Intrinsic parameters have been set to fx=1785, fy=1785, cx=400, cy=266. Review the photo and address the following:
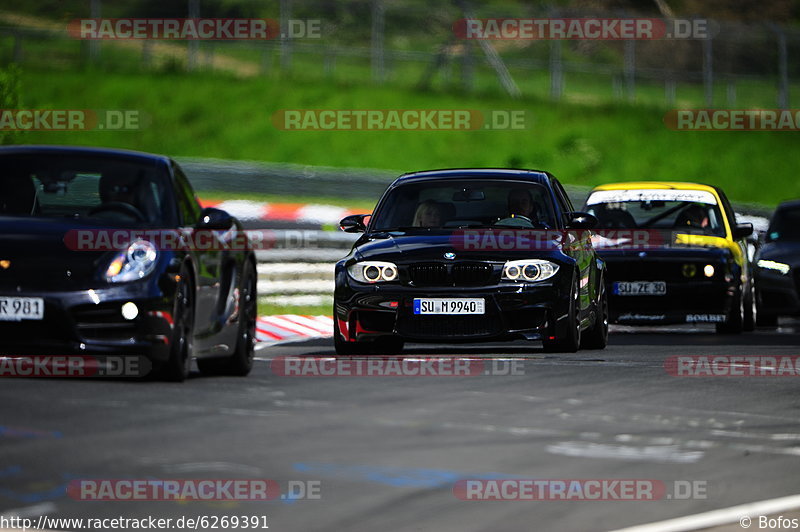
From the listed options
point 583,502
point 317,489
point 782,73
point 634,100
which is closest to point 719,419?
point 583,502

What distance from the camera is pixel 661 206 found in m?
18.4

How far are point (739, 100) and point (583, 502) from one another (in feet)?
122

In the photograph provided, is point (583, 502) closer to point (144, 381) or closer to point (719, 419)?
point (719, 419)

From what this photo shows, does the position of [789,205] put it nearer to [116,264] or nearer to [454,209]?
[454,209]

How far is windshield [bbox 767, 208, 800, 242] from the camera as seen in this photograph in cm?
2011

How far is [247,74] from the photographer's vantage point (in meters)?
41.1

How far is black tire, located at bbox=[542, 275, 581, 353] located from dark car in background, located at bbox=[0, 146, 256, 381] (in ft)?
8.46

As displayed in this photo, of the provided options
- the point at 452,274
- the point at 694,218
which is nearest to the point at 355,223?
the point at 452,274

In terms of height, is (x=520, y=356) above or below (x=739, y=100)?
→ below

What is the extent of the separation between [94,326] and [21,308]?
0.42 m

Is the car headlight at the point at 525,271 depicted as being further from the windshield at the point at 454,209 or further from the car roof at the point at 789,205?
the car roof at the point at 789,205

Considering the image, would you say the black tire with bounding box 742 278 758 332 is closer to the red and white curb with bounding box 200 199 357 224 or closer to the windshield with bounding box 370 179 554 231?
the windshield with bounding box 370 179 554 231

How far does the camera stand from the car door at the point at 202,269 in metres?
11.0

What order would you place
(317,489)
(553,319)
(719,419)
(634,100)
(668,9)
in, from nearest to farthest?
(317,489) < (719,419) < (553,319) < (634,100) < (668,9)
